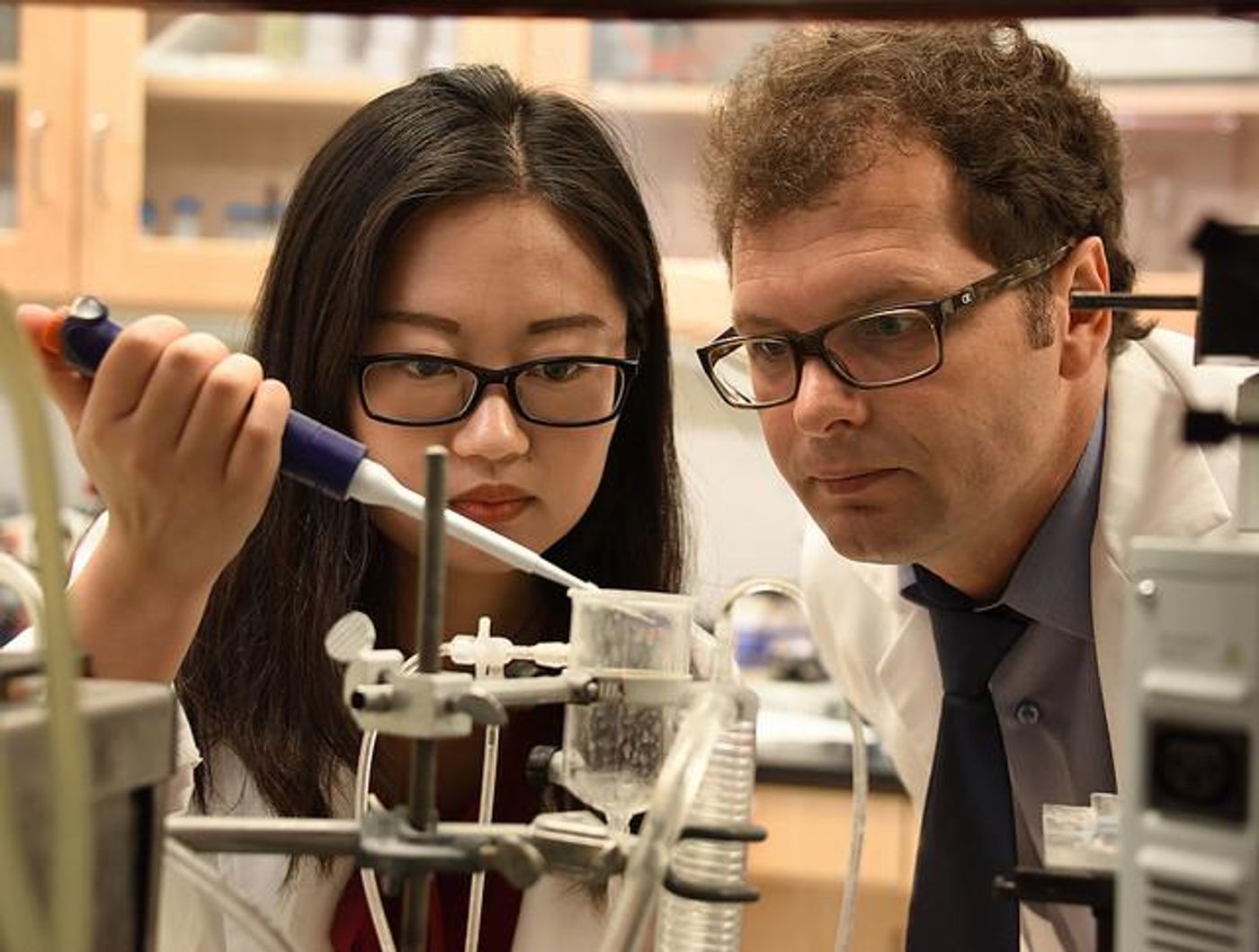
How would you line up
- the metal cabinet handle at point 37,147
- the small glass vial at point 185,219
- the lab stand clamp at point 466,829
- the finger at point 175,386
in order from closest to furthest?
1. the lab stand clamp at point 466,829
2. the finger at point 175,386
3. the metal cabinet handle at point 37,147
4. the small glass vial at point 185,219

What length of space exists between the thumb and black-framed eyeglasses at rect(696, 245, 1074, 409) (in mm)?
679

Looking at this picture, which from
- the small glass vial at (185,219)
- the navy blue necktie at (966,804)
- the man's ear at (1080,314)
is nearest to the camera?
the navy blue necktie at (966,804)

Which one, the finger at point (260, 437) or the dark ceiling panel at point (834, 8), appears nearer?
the dark ceiling panel at point (834, 8)

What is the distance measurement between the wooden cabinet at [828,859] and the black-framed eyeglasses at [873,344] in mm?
1231

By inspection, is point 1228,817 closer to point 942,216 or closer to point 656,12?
point 656,12

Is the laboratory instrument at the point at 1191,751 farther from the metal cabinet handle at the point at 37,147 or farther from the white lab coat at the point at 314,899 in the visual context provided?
the metal cabinet handle at the point at 37,147

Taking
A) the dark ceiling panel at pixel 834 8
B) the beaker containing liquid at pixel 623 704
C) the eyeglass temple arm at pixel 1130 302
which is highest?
the dark ceiling panel at pixel 834 8

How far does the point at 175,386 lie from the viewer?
0.74 m

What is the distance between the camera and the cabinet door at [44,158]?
298 centimetres

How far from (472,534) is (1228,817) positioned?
43 centimetres

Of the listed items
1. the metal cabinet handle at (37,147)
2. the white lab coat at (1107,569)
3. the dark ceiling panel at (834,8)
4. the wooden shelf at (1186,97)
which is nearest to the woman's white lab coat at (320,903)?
the white lab coat at (1107,569)

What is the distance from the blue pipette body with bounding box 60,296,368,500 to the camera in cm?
79

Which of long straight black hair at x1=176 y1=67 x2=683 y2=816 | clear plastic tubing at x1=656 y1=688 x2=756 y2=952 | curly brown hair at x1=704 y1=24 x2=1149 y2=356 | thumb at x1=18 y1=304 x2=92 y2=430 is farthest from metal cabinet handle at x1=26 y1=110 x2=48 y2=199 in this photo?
clear plastic tubing at x1=656 y1=688 x2=756 y2=952

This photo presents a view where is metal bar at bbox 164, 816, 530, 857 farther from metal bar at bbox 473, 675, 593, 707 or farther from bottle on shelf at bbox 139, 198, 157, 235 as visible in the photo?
bottle on shelf at bbox 139, 198, 157, 235
